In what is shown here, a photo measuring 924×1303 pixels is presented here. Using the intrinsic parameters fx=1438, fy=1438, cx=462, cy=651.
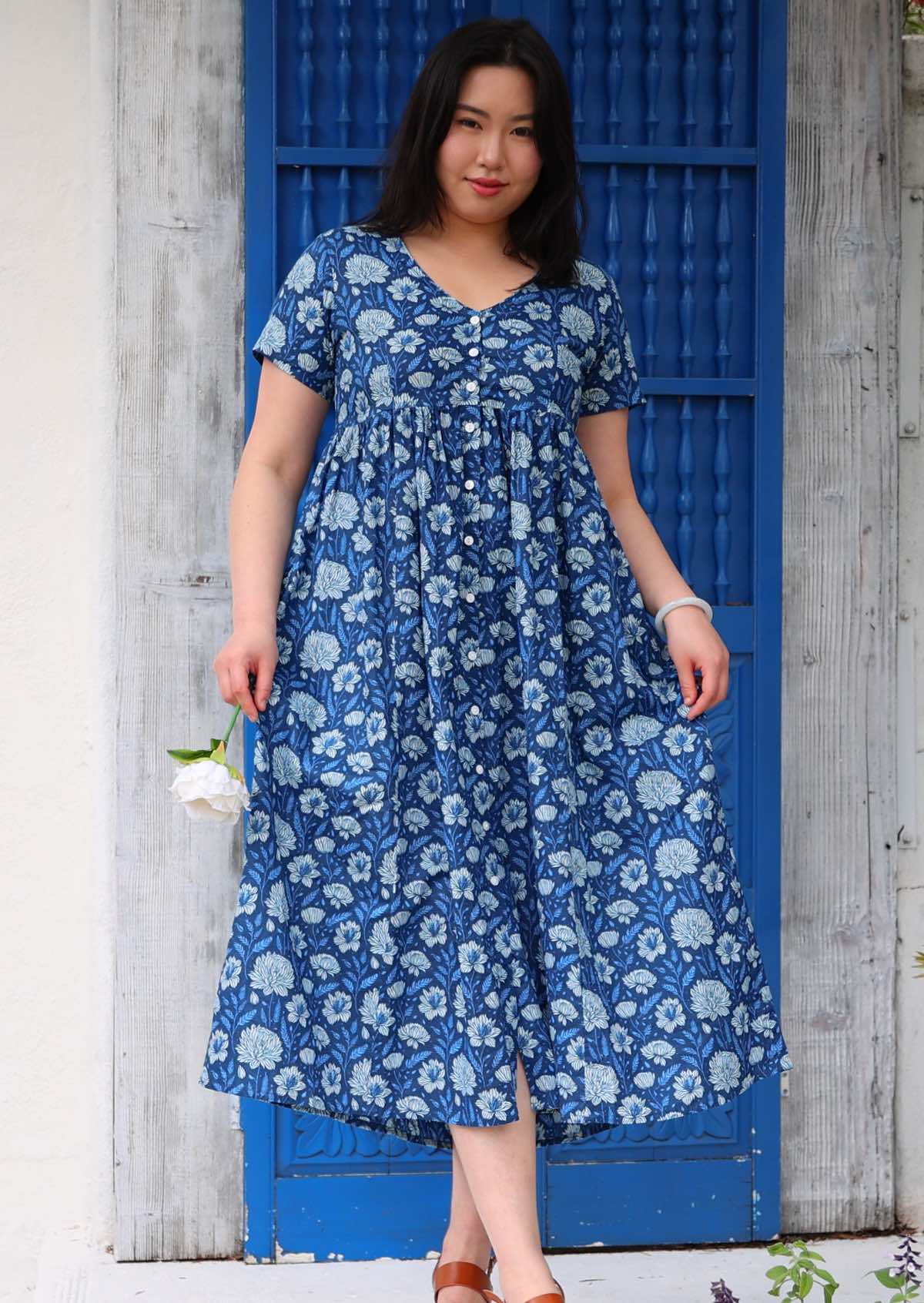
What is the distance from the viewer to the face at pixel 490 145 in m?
1.95

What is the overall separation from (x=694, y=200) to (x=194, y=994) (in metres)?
1.67

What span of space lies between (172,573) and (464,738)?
82cm

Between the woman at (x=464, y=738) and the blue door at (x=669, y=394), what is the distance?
1.79 ft

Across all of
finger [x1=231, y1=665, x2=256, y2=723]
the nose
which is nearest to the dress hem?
finger [x1=231, y1=665, x2=256, y2=723]

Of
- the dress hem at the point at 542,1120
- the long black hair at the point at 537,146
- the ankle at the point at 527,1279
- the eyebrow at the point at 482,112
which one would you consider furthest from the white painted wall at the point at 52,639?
the ankle at the point at 527,1279

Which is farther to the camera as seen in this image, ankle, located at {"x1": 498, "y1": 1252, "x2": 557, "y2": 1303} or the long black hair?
the long black hair

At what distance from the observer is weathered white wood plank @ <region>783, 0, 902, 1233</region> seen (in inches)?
102

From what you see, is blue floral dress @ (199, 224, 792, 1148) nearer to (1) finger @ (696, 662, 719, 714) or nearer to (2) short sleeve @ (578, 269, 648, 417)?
(1) finger @ (696, 662, 719, 714)

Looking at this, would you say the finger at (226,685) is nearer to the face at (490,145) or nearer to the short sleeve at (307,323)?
the short sleeve at (307,323)

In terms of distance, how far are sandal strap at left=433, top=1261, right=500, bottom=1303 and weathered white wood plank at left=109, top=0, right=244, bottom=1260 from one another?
59 centimetres

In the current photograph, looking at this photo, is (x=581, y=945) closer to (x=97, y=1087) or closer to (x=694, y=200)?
(x=97, y=1087)

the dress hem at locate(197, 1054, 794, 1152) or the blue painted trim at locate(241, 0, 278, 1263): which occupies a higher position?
the blue painted trim at locate(241, 0, 278, 1263)

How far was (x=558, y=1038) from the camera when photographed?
6.24ft

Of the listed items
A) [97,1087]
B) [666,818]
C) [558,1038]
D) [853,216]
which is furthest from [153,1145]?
[853,216]
